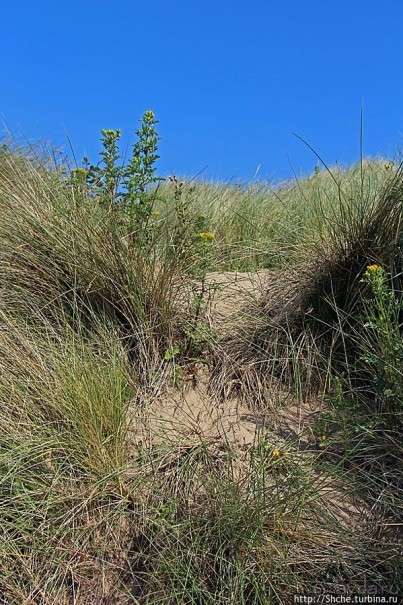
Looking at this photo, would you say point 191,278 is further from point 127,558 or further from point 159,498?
point 127,558

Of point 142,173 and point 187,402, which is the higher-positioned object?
point 142,173

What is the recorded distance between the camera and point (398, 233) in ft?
9.14

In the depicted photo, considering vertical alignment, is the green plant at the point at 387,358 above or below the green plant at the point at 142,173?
below

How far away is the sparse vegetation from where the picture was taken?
78.2 inches

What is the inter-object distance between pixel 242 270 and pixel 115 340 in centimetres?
122

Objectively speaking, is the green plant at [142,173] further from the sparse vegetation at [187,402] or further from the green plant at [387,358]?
the green plant at [387,358]

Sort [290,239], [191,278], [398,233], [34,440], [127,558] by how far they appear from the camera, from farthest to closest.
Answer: [290,239] < [191,278] < [398,233] < [34,440] < [127,558]

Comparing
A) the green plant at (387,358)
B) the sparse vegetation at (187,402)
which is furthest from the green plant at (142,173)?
the green plant at (387,358)

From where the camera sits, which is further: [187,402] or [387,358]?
[187,402]

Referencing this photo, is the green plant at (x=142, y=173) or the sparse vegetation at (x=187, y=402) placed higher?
the green plant at (x=142, y=173)

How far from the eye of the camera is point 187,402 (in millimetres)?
2771

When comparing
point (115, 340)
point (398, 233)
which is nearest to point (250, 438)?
point (115, 340)

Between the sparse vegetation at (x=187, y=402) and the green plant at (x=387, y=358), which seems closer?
the sparse vegetation at (x=187, y=402)

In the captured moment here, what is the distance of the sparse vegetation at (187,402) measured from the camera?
199cm
